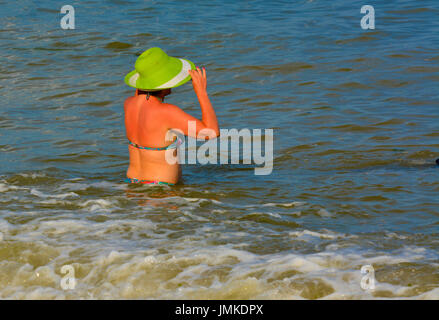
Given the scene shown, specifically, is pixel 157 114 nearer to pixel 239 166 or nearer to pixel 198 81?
pixel 198 81

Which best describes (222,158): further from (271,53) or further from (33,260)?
(271,53)

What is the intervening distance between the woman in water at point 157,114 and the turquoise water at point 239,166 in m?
0.23

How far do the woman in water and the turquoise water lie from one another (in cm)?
23

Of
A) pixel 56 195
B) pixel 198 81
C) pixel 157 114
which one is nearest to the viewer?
pixel 198 81

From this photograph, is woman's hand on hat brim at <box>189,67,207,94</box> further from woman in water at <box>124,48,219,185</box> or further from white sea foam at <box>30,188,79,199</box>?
white sea foam at <box>30,188,79,199</box>

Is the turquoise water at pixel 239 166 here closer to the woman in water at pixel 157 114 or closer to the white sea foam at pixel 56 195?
the white sea foam at pixel 56 195

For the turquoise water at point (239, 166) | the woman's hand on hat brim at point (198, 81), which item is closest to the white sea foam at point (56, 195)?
the turquoise water at point (239, 166)

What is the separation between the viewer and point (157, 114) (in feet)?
16.8

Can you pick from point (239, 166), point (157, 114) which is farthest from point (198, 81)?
point (239, 166)

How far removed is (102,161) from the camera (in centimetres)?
680

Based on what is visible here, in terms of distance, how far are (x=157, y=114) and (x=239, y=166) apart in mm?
1711

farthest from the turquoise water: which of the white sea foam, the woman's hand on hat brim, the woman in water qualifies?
the woman's hand on hat brim

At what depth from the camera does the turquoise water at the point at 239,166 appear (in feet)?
12.9

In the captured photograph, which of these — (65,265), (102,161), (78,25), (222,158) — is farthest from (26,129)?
(78,25)
